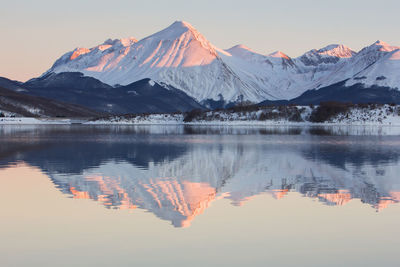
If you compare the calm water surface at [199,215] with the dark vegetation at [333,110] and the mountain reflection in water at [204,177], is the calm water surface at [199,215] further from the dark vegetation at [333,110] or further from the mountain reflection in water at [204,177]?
the dark vegetation at [333,110]

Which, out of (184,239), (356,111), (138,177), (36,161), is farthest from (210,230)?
(356,111)

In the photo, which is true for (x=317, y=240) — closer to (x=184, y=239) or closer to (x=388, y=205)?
(x=184, y=239)

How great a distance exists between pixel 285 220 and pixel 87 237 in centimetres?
699

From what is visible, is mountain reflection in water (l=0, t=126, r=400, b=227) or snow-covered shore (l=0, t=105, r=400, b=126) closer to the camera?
mountain reflection in water (l=0, t=126, r=400, b=227)

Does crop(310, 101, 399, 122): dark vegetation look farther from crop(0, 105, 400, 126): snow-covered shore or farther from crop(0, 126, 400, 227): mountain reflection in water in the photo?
crop(0, 126, 400, 227): mountain reflection in water

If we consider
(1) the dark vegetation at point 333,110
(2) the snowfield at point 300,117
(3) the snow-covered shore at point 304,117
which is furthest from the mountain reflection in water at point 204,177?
(1) the dark vegetation at point 333,110

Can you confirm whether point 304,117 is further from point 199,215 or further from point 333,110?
point 199,215

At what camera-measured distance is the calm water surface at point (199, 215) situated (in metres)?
16.0

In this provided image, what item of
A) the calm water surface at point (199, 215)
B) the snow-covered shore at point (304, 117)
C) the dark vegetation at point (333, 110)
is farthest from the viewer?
the dark vegetation at point (333, 110)

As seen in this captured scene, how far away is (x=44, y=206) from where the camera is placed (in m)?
23.2

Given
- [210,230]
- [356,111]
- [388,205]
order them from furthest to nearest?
[356,111] → [388,205] → [210,230]

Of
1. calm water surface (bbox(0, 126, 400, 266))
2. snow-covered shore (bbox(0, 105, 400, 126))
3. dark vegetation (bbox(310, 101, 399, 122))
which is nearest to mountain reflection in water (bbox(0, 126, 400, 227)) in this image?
calm water surface (bbox(0, 126, 400, 266))

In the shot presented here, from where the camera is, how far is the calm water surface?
1602 centimetres

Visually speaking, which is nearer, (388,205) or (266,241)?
(266,241)
